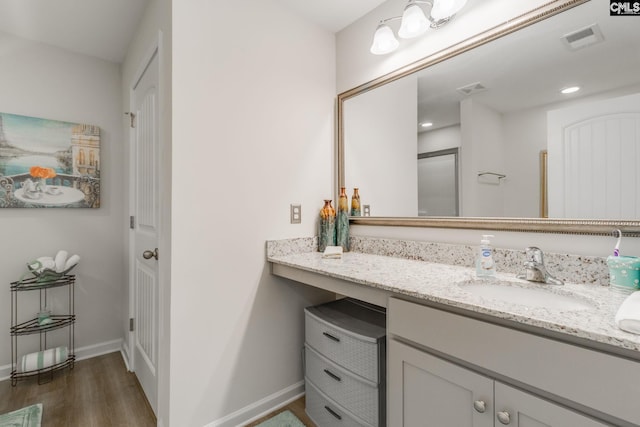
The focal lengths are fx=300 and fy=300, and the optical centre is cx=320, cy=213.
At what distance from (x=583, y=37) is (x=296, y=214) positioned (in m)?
1.53

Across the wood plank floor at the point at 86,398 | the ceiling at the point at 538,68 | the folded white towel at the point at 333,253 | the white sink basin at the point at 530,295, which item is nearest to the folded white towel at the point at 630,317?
the white sink basin at the point at 530,295

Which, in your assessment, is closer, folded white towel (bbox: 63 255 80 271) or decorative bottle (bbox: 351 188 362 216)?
decorative bottle (bbox: 351 188 362 216)

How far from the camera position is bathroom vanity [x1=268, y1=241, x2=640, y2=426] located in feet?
2.22

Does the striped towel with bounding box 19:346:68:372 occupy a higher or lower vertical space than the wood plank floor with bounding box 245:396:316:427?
higher

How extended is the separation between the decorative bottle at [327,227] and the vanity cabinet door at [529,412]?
1217mm

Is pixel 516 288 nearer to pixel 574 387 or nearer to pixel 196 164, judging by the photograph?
pixel 574 387

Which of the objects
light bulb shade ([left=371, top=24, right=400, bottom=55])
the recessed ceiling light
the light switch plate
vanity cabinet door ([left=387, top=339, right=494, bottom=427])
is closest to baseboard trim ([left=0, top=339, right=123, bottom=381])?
the light switch plate

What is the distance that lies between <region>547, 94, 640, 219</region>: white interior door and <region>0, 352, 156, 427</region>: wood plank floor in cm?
232

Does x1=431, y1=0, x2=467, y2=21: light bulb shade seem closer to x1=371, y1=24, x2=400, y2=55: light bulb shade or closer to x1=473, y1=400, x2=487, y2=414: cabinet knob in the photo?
Result: x1=371, y1=24, x2=400, y2=55: light bulb shade

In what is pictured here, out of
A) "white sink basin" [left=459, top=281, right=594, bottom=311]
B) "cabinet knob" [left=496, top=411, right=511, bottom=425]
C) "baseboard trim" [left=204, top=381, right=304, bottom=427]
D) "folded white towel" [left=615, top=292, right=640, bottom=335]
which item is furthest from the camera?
"baseboard trim" [left=204, top=381, right=304, bottom=427]

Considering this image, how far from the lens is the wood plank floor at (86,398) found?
1674 millimetres

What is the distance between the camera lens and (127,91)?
2336mm

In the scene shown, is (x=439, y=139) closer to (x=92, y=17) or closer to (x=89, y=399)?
(x=92, y=17)

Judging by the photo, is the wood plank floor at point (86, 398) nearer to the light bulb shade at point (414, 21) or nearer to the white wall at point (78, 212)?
the white wall at point (78, 212)
